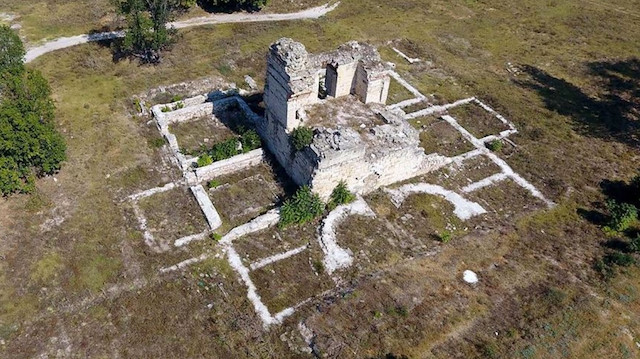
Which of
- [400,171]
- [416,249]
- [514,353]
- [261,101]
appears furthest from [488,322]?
[261,101]

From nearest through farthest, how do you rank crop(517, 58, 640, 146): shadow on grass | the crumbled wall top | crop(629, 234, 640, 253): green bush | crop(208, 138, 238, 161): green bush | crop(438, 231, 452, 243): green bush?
crop(629, 234, 640, 253): green bush, crop(438, 231, 452, 243): green bush, the crumbled wall top, crop(208, 138, 238, 161): green bush, crop(517, 58, 640, 146): shadow on grass

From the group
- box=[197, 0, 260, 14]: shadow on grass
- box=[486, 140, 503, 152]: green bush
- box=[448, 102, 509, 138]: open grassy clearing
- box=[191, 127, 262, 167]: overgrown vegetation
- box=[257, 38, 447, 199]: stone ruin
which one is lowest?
box=[448, 102, 509, 138]: open grassy clearing

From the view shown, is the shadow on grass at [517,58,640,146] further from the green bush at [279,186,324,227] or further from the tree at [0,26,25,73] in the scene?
the tree at [0,26,25,73]

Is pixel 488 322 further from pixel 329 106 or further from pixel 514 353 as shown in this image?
pixel 329 106

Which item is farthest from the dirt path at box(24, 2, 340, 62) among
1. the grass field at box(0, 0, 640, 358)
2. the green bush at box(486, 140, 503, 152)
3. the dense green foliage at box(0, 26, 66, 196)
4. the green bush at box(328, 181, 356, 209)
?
the green bush at box(328, 181, 356, 209)

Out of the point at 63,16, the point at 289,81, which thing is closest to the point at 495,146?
the point at 289,81

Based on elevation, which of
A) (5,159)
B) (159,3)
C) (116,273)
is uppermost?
(159,3)

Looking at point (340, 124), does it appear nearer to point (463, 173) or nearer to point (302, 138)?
point (302, 138)
